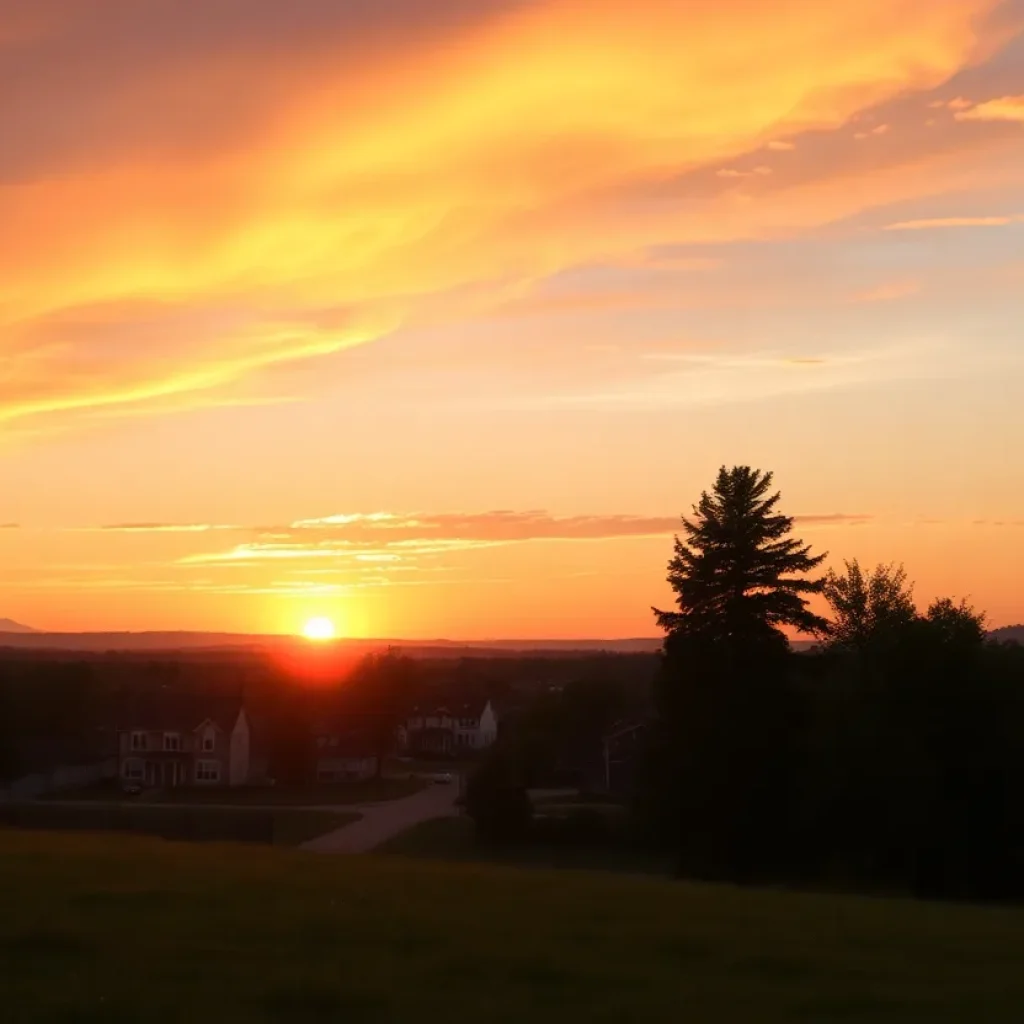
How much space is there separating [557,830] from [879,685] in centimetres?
1836

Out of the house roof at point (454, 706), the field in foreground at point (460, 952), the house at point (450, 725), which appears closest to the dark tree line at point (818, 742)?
the field in foreground at point (460, 952)

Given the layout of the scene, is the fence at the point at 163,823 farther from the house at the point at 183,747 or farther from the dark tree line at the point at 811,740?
the house at the point at 183,747

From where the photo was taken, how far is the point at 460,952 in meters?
13.2

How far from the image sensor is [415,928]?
1432cm

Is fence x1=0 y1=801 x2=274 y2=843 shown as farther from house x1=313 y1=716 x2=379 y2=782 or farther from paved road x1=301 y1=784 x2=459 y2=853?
house x1=313 y1=716 x2=379 y2=782

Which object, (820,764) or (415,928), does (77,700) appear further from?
(415,928)

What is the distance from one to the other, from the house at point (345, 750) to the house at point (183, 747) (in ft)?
22.1

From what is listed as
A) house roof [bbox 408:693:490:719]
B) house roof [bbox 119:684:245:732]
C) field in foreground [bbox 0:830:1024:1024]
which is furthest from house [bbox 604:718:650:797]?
field in foreground [bbox 0:830:1024:1024]

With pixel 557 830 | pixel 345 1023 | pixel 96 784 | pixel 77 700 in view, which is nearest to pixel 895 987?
pixel 345 1023

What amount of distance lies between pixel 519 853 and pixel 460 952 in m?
40.0

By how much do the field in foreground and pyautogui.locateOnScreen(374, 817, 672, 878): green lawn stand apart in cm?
3036

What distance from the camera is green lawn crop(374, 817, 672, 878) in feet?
159

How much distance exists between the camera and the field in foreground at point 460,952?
11.4 meters

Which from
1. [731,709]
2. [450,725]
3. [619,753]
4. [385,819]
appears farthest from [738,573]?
[450,725]
